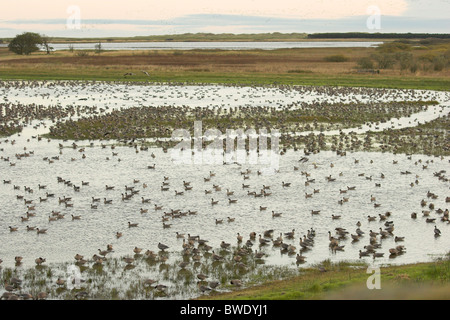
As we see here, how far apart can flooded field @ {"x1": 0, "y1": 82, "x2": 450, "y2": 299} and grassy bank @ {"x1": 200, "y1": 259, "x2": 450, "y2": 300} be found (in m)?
1.07

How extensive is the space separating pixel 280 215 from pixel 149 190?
6.59m

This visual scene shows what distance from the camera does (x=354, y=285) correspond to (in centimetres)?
1491

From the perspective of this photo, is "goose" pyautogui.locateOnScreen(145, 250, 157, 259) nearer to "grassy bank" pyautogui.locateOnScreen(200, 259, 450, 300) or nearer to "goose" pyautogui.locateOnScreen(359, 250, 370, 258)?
"grassy bank" pyautogui.locateOnScreen(200, 259, 450, 300)

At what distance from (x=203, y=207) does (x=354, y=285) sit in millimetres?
9798

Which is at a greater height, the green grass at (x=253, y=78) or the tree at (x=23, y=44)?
the tree at (x=23, y=44)

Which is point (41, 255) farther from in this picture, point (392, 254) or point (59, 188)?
point (392, 254)

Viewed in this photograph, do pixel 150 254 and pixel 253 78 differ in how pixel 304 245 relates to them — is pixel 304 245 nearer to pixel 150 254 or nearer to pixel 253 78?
pixel 150 254

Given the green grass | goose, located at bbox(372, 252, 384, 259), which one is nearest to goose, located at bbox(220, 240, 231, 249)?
goose, located at bbox(372, 252, 384, 259)

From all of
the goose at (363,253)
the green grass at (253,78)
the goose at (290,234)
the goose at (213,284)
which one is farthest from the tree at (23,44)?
the goose at (213,284)

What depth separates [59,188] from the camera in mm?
26125

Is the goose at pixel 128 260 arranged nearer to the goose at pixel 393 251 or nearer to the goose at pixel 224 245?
the goose at pixel 224 245

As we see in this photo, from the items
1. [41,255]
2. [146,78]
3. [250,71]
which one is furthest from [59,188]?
[250,71]

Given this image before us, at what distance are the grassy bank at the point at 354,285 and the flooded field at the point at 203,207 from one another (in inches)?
42.1

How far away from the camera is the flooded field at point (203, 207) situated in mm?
18453
